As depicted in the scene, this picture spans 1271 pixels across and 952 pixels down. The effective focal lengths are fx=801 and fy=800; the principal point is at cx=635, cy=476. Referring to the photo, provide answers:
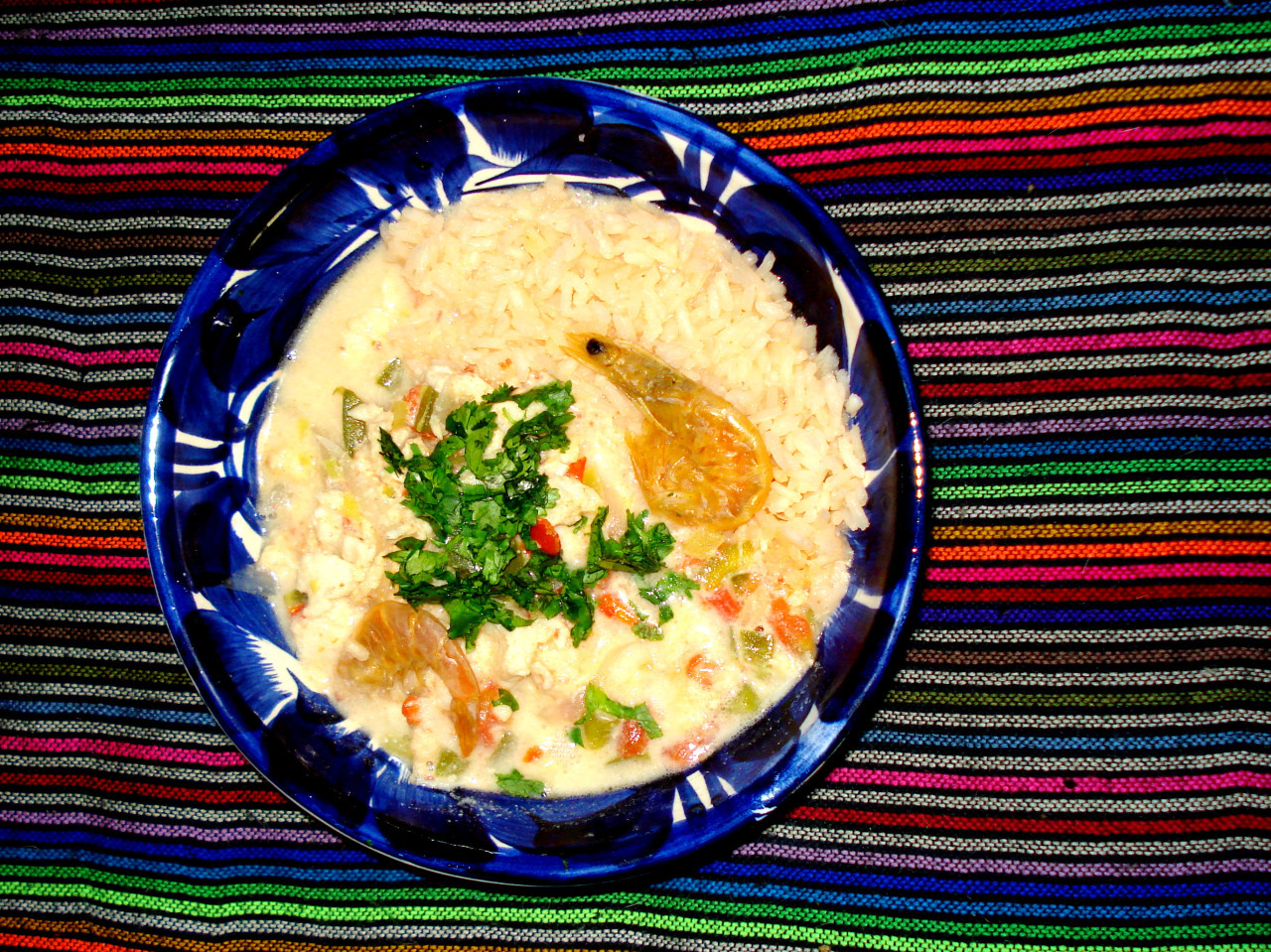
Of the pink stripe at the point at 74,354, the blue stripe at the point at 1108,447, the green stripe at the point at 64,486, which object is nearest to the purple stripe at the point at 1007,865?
the blue stripe at the point at 1108,447

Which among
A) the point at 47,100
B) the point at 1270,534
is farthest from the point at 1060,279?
the point at 47,100

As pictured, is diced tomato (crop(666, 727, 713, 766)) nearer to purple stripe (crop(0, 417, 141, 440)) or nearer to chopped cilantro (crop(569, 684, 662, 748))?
chopped cilantro (crop(569, 684, 662, 748))

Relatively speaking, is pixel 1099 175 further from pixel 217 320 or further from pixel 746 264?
pixel 217 320

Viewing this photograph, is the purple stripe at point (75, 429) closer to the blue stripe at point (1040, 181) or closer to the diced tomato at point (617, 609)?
the diced tomato at point (617, 609)

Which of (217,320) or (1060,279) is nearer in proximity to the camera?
(217,320)

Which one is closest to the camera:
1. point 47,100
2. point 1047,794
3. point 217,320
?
point 217,320
